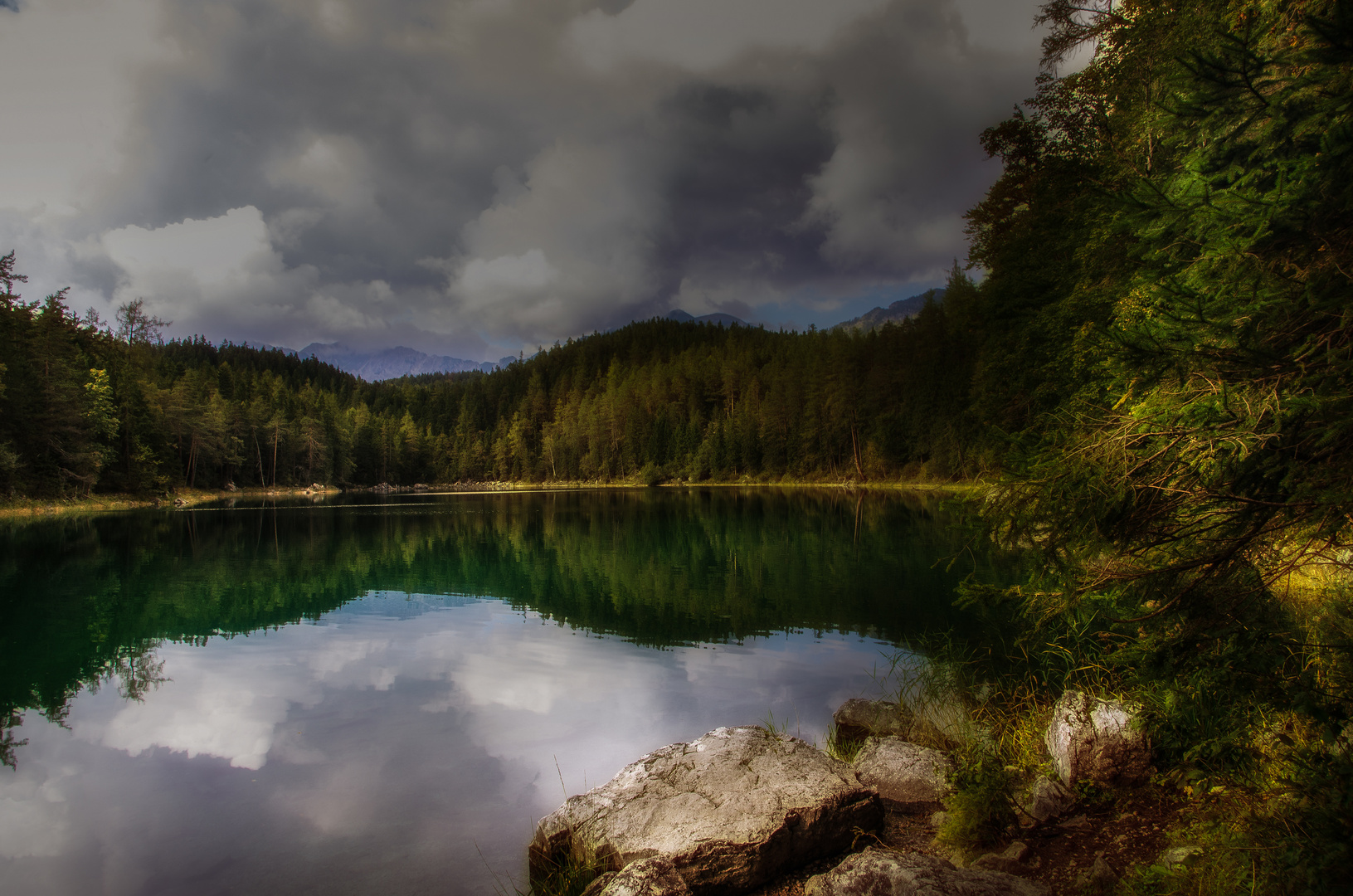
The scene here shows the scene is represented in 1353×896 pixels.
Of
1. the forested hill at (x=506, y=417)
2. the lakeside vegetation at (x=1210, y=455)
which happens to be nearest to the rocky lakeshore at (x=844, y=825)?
the lakeside vegetation at (x=1210, y=455)

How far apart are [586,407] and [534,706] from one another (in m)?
111

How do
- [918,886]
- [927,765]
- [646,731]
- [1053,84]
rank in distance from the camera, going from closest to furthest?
[918,886] → [927,765] → [646,731] → [1053,84]

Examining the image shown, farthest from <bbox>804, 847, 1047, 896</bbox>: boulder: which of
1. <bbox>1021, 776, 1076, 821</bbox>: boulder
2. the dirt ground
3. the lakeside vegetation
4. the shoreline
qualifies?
the shoreline

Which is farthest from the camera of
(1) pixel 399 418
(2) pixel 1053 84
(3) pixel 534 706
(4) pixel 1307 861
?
(1) pixel 399 418

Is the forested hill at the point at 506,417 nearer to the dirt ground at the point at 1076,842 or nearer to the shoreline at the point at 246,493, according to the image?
the shoreline at the point at 246,493

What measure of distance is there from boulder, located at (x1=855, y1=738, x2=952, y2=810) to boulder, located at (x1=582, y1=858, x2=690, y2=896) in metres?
2.43

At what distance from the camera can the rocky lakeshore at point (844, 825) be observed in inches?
171

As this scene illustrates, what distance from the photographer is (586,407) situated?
4717 inches

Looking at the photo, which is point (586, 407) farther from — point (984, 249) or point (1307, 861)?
point (1307, 861)

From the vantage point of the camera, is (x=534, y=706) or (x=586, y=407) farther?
(x=586, y=407)

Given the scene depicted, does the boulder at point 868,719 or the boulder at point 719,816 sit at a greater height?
the boulder at point 719,816

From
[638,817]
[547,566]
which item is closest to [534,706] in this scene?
[638,817]

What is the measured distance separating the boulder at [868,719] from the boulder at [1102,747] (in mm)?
2507

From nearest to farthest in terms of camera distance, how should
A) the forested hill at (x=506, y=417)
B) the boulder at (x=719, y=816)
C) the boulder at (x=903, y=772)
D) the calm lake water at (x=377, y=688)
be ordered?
the boulder at (x=719, y=816), the boulder at (x=903, y=772), the calm lake water at (x=377, y=688), the forested hill at (x=506, y=417)
